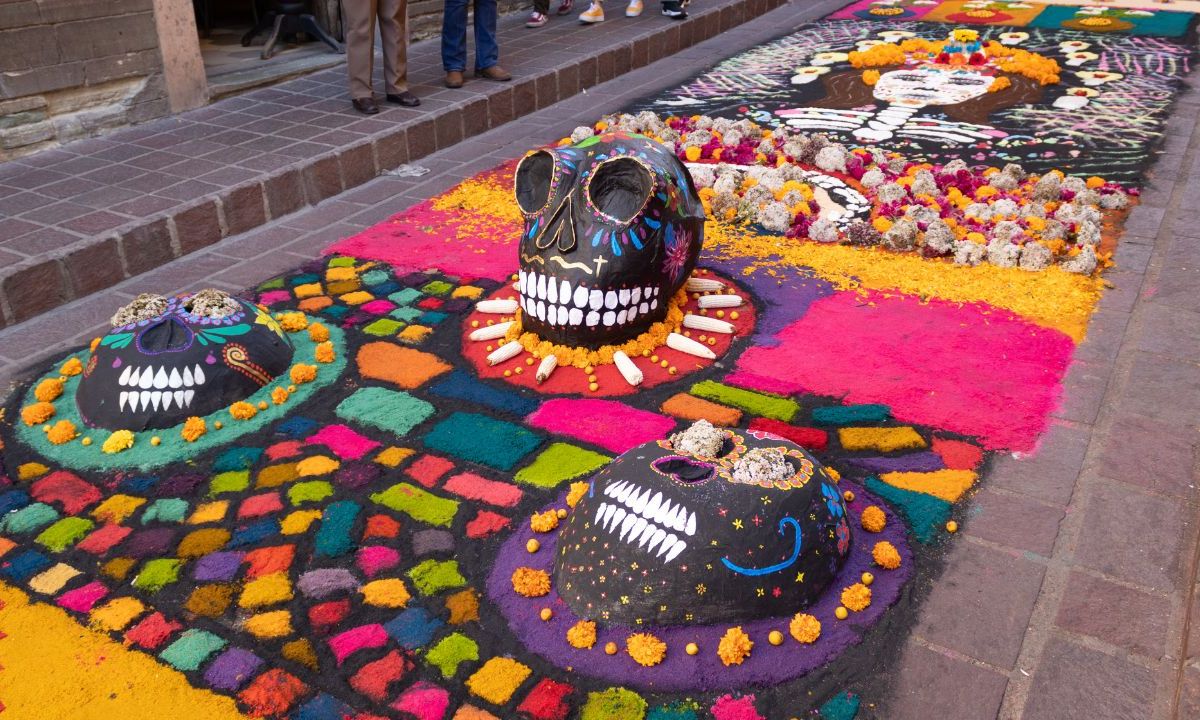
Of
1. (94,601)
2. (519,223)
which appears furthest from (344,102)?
(94,601)

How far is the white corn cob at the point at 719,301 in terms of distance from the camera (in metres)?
4.07

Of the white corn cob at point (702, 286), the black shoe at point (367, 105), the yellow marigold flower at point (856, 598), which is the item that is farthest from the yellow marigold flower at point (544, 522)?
the black shoe at point (367, 105)

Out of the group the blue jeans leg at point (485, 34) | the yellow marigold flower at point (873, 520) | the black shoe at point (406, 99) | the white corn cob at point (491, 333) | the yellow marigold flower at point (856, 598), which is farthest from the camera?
the blue jeans leg at point (485, 34)

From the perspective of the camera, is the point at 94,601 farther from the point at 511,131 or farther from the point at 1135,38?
the point at 1135,38

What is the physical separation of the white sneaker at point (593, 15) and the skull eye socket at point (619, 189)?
6231 mm

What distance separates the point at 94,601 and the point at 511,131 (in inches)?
193

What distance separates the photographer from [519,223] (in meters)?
5.14

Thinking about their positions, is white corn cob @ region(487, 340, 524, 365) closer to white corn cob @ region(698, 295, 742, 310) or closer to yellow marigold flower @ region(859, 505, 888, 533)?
Result: white corn cob @ region(698, 295, 742, 310)

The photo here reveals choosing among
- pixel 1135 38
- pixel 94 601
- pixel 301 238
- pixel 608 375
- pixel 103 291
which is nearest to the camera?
pixel 94 601

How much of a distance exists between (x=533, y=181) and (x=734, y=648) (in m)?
2.07

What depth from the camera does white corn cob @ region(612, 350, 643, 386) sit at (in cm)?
354

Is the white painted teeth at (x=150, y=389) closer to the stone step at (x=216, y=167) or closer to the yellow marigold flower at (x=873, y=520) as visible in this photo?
the stone step at (x=216, y=167)

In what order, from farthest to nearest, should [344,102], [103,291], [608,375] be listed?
[344,102] < [103,291] < [608,375]

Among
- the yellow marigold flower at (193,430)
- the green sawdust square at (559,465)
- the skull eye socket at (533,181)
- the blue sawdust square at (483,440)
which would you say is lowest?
the yellow marigold flower at (193,430)
